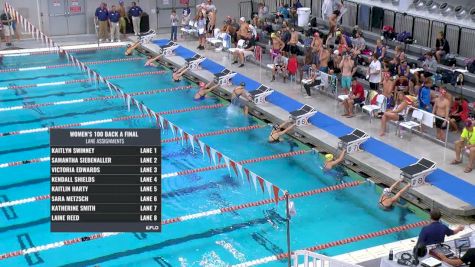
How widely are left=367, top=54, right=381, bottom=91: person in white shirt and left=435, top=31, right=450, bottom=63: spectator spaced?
190 centimetres

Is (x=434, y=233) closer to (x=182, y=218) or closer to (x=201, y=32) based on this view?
(x=182, y=218)

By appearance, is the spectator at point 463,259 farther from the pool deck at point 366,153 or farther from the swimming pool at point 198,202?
the pool deck at point 366,153

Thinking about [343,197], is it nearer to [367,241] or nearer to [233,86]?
[367,241]

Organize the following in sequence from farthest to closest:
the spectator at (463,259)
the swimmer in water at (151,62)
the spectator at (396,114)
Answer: the swimmer in water at (151,62) < the spectator at (396,114) < the spectator at (463,259)

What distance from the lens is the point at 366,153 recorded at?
583 inches

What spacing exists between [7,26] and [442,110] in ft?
55.7

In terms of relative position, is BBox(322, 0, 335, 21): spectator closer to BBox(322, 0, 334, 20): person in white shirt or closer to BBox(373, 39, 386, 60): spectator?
BBox(322, 0, 334, 20): person in white shirt

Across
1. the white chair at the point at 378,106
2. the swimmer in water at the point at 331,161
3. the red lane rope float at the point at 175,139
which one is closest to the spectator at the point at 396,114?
the white chair at the point at 378,106

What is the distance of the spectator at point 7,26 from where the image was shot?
25.5 m

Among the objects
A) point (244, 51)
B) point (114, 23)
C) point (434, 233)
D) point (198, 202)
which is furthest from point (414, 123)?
point (114, 23)

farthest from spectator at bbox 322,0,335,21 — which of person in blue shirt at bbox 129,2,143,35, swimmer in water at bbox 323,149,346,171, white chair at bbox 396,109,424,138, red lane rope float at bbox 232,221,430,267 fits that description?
red lane rope float at bbox 232,221,430,267

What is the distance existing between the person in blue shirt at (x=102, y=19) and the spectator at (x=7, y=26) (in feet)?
10.5
